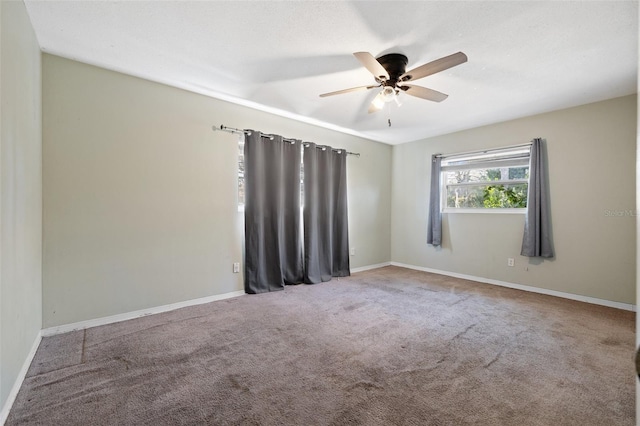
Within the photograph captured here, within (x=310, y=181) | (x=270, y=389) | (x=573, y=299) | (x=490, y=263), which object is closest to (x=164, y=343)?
(x=270, y=389)

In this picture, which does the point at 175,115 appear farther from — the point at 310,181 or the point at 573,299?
the point at 573,299

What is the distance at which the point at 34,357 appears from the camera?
2.06 meters

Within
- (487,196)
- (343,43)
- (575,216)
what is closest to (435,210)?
(487,196)

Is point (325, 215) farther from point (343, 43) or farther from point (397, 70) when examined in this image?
point (343, 43)

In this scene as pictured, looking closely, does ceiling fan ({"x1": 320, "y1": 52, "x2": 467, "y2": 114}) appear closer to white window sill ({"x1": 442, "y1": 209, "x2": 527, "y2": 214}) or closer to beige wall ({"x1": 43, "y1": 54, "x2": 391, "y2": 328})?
beige wall ({"x1": 43, "y1": 54, "x2": 391, "y2": 328})

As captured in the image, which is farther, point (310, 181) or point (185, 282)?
point (310, 181)

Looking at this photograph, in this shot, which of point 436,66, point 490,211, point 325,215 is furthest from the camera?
point 325,215

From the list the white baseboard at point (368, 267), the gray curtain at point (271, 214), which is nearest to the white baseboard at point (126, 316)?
the gray curtain at point (271, 214)

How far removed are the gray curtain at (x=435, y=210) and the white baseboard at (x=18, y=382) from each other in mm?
4826

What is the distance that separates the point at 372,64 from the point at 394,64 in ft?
1.16

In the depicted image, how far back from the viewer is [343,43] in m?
2.21

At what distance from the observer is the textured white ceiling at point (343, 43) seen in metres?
1.85

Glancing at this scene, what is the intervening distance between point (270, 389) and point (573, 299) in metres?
3.86

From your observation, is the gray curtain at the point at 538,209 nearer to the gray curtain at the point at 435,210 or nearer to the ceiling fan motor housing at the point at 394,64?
the gray curtain at the point at 435,210
